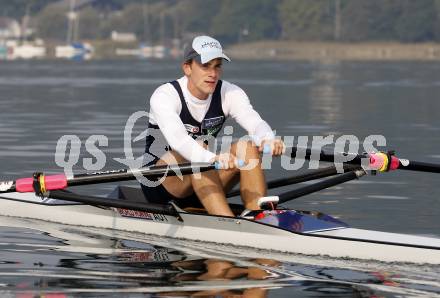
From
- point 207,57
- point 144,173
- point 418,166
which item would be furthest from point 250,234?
point 418,166

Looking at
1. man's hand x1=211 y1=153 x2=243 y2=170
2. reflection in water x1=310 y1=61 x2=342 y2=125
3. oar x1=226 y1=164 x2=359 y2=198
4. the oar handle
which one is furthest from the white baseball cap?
reflection in water x1=310 y1=61 x2=342 y2=125

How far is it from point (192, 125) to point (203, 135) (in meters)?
0.17

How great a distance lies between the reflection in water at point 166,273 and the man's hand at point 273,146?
3.32 feet

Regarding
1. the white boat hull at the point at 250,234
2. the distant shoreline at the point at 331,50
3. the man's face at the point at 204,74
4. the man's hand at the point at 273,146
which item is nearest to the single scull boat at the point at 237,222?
the white boat hull at the point at 250,234

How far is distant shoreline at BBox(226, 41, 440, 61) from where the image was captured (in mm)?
168000

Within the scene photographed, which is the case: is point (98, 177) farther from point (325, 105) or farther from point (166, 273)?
point (325, 105)

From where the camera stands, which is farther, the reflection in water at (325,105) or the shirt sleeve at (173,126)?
the reflection in water at (325,105)

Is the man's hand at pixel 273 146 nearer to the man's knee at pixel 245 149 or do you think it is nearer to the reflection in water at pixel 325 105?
the man's knee at pixel 245 149

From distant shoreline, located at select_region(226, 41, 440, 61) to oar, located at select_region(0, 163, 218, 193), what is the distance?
486ft

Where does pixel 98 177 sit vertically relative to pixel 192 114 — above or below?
below

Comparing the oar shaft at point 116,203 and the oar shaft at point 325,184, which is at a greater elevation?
the oar shaft at point 325,184

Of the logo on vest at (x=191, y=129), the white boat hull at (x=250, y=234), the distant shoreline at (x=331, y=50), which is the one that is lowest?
the white boat hull at (x=250, y=234)

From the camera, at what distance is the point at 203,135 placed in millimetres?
12688

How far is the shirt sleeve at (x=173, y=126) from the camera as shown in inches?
474
